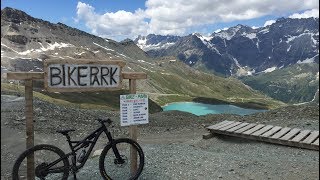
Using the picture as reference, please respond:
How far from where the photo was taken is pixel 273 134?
68.8 ft

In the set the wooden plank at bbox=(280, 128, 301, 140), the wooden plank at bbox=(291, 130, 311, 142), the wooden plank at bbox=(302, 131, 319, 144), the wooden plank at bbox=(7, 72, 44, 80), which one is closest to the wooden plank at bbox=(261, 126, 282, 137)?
the wooden plank at bbox=(280, 128, 301, 140)

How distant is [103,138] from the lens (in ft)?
85.4

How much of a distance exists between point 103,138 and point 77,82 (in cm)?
1381

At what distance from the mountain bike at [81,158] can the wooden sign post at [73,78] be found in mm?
252

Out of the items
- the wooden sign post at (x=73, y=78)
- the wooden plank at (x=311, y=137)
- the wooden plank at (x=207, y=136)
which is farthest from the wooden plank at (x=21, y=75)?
the wooden plank at (x=311, y=137)

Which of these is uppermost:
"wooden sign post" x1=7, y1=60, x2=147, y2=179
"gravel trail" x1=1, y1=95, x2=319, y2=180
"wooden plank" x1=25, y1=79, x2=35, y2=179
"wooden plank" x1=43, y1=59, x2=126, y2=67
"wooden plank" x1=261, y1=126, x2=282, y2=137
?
"wooden plank" x1=43, y1=59, x2=126, y2=67

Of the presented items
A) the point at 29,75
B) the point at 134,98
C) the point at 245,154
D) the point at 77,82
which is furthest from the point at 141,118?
the point at 245,154

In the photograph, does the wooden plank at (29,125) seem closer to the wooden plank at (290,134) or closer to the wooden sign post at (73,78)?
the wooden sign post at (73,78)

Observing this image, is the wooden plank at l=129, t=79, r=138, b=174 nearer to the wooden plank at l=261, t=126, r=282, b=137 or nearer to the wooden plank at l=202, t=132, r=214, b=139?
the wooden plank at l=261, t=126, r=282, b=137

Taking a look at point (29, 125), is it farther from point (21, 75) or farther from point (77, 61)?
point (77, 61)

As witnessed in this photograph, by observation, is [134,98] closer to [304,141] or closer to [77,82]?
[77,82]

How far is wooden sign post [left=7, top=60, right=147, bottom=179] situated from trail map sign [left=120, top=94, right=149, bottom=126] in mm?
304

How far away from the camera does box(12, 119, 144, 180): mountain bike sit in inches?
472

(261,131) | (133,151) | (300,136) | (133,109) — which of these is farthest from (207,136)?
(133,109)
